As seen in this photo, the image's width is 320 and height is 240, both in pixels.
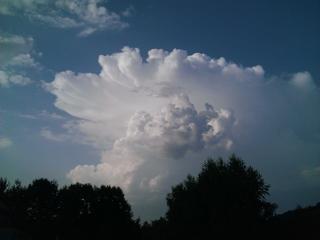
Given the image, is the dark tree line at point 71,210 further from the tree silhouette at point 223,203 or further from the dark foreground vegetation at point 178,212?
the tree silhouette at point 223,203

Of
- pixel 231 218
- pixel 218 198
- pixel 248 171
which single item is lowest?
pixel 231 218

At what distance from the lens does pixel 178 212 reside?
62.4 metres

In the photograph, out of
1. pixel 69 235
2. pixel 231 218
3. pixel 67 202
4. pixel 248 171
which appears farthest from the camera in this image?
pixel 67 202

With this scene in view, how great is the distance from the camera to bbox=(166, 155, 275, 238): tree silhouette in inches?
1928

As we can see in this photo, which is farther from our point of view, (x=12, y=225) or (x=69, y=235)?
(x=69, y=235)

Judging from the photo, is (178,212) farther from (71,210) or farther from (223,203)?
(71,210)

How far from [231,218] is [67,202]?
32.4 metres

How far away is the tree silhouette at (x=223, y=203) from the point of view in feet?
161

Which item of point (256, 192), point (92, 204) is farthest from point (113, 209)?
point (256, 192)

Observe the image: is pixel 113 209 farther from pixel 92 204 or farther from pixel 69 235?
pixel 69 235

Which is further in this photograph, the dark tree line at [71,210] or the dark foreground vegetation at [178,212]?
the dark tree line at [71,210]

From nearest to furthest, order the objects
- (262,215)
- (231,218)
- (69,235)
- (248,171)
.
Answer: (231,218), (262,215), (248,171), (69,235)

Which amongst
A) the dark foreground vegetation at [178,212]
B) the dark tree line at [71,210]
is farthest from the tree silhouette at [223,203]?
the dark tree line at [71,210]

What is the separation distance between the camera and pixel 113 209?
2670 inches
